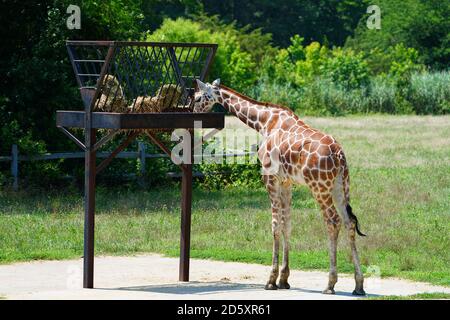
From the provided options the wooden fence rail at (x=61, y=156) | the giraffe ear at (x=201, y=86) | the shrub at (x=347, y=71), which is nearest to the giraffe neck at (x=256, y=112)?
the giraffe ear at (x=201, y=86)

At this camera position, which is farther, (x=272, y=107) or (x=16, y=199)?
(x=16, y=199)

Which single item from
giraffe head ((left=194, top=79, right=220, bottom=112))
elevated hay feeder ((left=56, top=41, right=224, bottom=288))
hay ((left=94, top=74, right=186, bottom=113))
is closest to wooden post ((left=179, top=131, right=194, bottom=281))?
elevated hay feeder ((left=56, top=41, right=224, bottom=288))

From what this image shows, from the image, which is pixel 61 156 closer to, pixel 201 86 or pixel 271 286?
pixel 201 86

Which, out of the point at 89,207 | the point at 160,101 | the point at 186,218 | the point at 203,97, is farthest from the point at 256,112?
the point at 89,207

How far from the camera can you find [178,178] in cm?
2761

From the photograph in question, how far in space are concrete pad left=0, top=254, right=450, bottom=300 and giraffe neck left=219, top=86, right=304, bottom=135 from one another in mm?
2186

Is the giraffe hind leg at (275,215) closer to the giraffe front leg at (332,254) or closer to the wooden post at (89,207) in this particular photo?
the giraffe front leg at (332,254)

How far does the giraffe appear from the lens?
14.4m

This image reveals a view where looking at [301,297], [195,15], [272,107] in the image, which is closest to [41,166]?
[272,107]

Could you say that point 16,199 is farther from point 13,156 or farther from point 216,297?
point 216,297

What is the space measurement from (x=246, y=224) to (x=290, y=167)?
6771 millimetres

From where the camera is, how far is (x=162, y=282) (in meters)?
15.9

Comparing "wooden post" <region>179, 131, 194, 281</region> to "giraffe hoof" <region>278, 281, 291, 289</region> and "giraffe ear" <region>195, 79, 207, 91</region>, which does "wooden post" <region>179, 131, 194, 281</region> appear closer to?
"giraffe ear" <region>195, 79, 207, 91</region>
